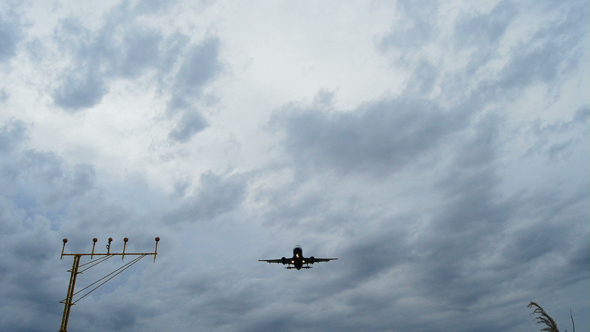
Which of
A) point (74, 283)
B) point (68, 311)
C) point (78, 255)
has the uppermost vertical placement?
point (78, 255)

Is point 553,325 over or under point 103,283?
under

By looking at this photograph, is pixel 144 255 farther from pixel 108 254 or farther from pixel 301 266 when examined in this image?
pixel 301 266

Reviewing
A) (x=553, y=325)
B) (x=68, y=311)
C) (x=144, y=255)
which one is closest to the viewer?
(x=553, y=325)

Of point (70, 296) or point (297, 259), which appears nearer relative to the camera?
point (70, 296)

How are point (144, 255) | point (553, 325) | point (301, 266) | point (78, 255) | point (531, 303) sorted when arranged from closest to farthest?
1. point (553, 325)
2. point (531, 303)
3. point (78, 255)
4. point (144, 255)
5. point (301, 266)

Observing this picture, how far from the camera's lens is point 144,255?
42.1m

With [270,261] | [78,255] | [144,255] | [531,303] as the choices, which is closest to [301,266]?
[270,261]

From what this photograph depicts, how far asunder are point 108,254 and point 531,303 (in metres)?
39.5

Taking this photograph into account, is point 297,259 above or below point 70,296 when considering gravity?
above

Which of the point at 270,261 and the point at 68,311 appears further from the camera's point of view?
the point at 270,261

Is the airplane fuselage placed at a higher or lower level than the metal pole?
higher

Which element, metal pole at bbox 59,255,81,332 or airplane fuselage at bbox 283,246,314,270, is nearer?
metal pole at bbox 59,255,81,332

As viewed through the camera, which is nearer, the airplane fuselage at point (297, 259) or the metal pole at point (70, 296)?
the metal pole at point (70, 296)

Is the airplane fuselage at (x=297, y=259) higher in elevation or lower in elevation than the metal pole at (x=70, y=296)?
higher
